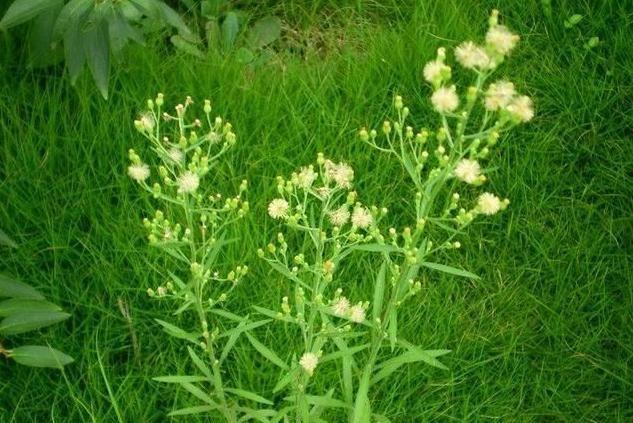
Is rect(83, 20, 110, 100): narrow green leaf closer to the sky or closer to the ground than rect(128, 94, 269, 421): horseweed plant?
closer to the sky

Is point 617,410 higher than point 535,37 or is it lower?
lower

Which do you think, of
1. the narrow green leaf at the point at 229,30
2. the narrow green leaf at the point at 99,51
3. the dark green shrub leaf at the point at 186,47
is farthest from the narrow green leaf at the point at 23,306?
the narrow green leaf at the point at 229,30

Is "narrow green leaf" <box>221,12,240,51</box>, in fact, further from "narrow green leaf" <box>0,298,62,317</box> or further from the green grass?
"narrow green leaf" <box>0,298,62,317</box>

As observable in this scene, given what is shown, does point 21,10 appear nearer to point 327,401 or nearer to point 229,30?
point 229,30

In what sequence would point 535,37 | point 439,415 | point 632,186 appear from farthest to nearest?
1. point 535,37
2. point 632,186
3. point 439,415

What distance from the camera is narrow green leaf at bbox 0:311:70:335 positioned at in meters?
2.06

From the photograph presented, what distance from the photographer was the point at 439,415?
231cm

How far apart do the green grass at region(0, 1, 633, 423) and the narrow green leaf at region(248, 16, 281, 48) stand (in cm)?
9

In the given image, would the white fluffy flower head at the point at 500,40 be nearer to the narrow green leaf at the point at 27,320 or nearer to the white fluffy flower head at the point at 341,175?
the white fluffy flower head at the point at 341,175

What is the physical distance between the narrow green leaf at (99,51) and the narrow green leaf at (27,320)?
52cm

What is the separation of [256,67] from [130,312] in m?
0.89

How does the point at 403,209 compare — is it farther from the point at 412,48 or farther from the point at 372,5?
the point at 372,5

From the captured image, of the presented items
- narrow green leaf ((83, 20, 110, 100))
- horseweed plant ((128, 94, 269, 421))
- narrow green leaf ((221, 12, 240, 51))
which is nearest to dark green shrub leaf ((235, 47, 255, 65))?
narrow green leaf ((221, 12, 240, 51))

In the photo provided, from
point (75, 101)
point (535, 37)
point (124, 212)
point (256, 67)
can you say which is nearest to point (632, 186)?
point (535, 37)
